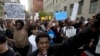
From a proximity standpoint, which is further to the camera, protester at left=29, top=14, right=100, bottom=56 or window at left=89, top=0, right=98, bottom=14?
window at left=89, top=0, right=98, bottom=14

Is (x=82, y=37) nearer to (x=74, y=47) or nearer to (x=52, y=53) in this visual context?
(x=74, y=47)

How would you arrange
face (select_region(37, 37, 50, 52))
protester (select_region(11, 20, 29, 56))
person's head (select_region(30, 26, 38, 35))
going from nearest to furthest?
1. face (select_region(37, 37, 50, 52))
2. person's head (select_region(30, 26, 38, 35))
3. protester (select_region(11, 20, 29, 56))

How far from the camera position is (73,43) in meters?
2.47

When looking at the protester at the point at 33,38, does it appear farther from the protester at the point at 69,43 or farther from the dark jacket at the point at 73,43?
the dark jacket at the point at 73,43

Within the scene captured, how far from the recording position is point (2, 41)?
2922mm

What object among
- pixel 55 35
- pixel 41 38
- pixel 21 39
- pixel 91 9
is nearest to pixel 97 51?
pixel 41 38

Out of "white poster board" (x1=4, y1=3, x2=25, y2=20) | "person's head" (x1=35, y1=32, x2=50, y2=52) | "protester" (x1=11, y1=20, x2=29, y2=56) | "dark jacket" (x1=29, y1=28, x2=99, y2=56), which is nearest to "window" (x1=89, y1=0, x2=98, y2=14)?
"white poster board" (x1=4, y1=3, x2=25, y2=20)

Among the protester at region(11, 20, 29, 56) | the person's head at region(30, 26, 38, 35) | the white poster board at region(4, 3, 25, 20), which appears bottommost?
the protester at region(11, 20, 29, 56)

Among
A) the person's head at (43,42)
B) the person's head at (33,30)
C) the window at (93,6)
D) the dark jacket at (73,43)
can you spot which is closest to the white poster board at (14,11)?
the person's head at (33,30)

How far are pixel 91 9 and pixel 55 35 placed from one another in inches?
535

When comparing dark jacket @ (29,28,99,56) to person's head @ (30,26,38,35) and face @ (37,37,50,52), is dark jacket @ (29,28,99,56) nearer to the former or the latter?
face @ (37,37,50,52)

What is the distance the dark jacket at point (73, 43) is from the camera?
7.87 feet

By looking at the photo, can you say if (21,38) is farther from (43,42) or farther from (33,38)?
(43,42)

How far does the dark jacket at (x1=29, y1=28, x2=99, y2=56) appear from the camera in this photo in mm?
2397
